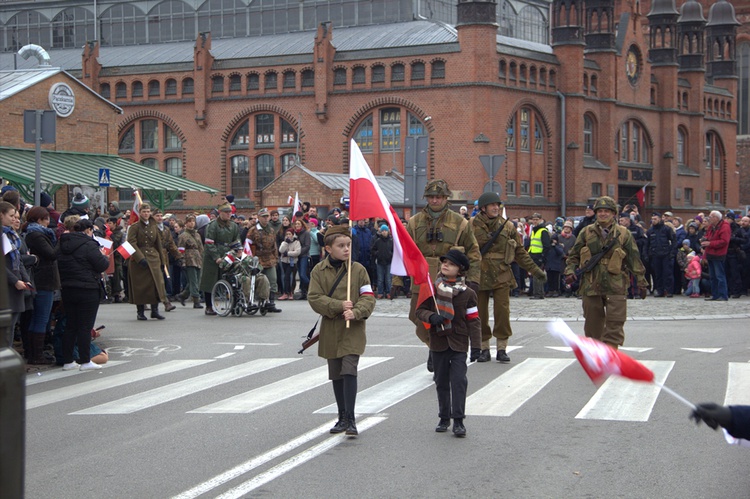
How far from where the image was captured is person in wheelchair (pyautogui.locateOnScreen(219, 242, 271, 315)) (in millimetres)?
19031

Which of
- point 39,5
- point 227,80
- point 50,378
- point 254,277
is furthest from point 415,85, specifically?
point 50,378

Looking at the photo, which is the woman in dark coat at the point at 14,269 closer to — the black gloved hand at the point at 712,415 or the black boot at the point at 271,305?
the black boot at the point at 271,305

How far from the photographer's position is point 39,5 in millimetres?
71812

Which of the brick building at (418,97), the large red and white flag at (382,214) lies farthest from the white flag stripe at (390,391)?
the brick building at (418,97)

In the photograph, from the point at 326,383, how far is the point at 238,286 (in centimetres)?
807

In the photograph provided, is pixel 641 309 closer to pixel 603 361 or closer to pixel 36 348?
pixel 36 348

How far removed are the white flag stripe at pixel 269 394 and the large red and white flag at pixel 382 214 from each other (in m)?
1.87

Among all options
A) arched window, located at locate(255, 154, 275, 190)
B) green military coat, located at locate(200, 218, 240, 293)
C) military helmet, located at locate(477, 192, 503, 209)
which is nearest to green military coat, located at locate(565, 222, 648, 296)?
military helmet, located at locate(477, 192, 503, 209)

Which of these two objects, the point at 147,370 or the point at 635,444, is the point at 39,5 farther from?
the point at 635,444

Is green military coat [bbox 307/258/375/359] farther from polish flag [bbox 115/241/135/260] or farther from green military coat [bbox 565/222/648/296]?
polish flag [bbox 115/241/135/260]

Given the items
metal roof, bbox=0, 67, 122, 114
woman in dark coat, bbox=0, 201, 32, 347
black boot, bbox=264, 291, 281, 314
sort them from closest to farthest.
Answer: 1. woman in dark coat, bbox=0, 201, 32, 347
2. black boot, bbox=264, 291, 281, 314
3. metal roof, bbox=0, 67, 122, 114

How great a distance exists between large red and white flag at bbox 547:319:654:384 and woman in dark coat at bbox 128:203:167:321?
45.0ft

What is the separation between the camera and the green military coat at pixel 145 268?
18344 mm

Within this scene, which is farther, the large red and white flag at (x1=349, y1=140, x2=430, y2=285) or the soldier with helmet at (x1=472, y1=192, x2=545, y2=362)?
the soldier with helmet at (x1=472, y1=192, x2=545, y2=362)
